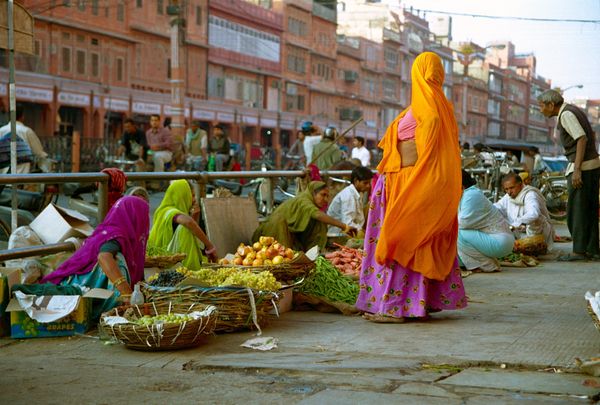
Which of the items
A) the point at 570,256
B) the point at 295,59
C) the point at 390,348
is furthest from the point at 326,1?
the point at 390,348

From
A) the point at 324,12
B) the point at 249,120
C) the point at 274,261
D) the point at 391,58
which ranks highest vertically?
the point at 324,12

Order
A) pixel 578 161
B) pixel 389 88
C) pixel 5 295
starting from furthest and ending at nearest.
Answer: pixel 389 88, pixel 578 161, pixel 5 295

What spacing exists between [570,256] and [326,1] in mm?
68170

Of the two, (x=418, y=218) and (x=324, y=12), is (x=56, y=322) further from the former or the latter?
(x=324, y=12)

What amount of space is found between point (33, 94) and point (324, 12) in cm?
4178

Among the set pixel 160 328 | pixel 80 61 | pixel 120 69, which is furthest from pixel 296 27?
pixel 160 328

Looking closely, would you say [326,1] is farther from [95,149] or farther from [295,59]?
[95,149]

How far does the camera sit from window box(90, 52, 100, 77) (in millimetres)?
46037

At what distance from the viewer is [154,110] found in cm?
4756

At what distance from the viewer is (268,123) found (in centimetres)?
6269

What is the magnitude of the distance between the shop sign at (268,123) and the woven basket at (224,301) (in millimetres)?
55536

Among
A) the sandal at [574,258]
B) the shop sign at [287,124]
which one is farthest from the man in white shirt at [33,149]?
the shop sign at [287,124]

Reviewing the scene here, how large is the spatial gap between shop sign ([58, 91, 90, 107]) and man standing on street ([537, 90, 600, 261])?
31958mm

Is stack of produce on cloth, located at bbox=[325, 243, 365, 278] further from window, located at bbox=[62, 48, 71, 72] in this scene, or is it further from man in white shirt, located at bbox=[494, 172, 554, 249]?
window, located at bbox=[62, 48, 71, 72]
